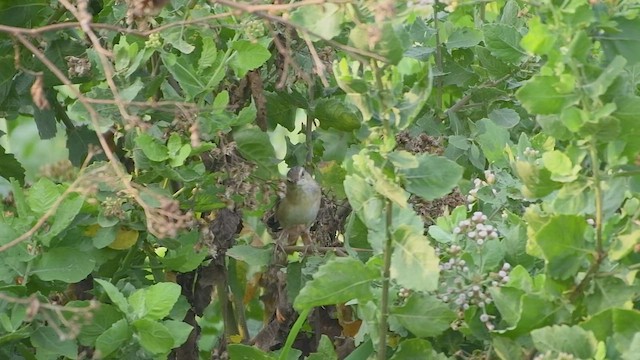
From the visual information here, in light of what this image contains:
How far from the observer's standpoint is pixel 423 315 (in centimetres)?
193

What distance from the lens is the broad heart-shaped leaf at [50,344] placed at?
220 cm

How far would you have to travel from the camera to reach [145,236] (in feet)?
8.25

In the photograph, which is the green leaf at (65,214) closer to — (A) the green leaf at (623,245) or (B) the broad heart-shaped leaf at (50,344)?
(B) the broad heart-shaped leaf at (50,344)

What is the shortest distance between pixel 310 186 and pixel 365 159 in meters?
1.16

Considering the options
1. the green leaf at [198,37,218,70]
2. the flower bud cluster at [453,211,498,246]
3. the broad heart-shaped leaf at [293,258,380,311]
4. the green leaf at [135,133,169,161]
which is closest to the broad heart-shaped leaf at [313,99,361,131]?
the green leaf at [198,37,218,70]

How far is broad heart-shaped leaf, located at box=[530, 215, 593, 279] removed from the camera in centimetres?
170

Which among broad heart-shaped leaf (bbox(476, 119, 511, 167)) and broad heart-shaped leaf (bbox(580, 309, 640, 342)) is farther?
broad heart-shaped leaf (bbox(476, 119, 511, 167))

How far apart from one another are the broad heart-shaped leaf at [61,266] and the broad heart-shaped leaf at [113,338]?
137 millimetres

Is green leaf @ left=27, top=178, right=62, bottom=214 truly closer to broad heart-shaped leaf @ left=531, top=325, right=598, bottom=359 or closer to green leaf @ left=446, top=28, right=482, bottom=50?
broad heart-shaped leaf @ left=531, top=325, right=598, bottom=359

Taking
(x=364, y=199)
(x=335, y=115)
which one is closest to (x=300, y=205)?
(x=335, y=115)

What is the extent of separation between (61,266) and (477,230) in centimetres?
80

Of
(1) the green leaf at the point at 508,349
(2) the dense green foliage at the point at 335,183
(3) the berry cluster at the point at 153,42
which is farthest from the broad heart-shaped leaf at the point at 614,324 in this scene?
(3) the berry cluster at the point at 153,42

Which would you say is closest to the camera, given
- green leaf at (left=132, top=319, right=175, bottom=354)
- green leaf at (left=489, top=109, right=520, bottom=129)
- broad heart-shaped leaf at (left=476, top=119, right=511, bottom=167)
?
green leaf at (left=132, top=319, right=175, bottom=354)

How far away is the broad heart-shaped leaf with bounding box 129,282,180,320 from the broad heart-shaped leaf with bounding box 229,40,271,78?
1.59 ft
